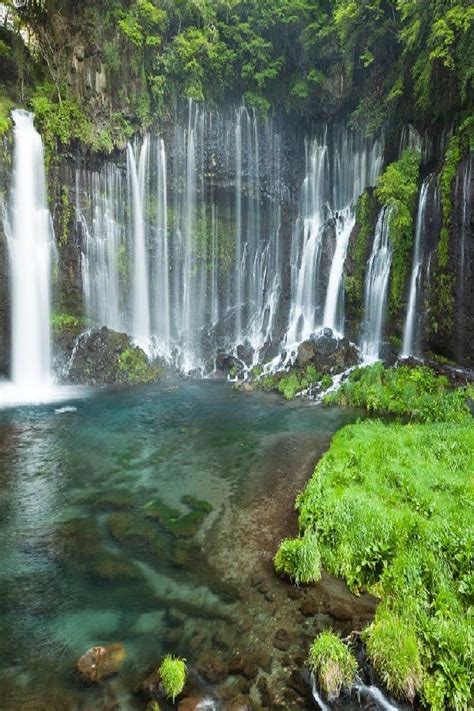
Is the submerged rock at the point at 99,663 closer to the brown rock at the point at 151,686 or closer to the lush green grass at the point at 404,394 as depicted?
the brown rock at the point at 151,686

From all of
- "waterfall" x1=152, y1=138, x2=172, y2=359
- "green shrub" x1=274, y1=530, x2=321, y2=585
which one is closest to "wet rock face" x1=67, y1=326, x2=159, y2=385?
"waterfall" x1=152, y1=138, x2=172, y2=359

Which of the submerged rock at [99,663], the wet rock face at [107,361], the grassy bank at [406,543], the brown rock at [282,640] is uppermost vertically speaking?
the wet rock face at [107,361]

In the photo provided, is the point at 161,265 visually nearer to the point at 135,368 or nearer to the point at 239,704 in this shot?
the point at 135,368

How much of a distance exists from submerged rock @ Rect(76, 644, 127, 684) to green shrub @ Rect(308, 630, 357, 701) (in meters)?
2.17

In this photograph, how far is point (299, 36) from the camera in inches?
1051

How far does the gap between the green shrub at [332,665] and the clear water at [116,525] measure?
0.98 metres

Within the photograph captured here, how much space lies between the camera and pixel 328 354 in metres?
22.3

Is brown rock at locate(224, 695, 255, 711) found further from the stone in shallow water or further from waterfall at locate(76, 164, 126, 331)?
waterfall at locate(76, 164, 126, 331)

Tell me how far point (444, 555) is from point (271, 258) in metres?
23.5

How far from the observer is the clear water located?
5.60m

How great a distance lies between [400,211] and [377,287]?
360cm

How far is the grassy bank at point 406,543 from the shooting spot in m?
4.79

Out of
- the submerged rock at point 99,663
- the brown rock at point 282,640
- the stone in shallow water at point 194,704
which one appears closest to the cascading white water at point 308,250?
the brown rock at point 282,640

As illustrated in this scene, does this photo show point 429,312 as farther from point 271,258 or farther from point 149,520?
point 149,520
